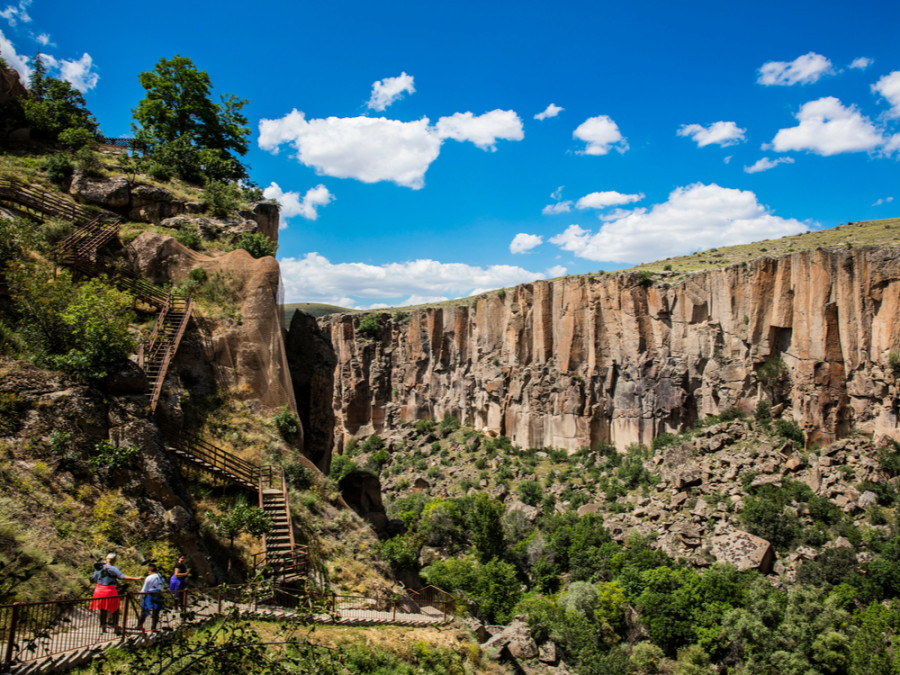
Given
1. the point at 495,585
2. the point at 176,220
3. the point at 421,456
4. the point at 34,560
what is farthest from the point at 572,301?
the point at 34,560

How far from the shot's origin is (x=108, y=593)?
979 cm

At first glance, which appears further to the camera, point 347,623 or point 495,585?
point 495,585

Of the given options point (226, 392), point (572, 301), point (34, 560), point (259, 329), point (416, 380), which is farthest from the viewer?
point (416, 380)

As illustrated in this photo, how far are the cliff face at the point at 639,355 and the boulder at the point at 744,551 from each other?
10035mm

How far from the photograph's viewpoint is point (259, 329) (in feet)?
72.8

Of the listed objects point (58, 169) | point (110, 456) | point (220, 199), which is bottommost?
point (110, 456)

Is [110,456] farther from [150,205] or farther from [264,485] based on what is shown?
[150,205]

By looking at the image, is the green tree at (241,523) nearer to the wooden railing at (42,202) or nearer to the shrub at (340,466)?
the wooden railing at (42,202)

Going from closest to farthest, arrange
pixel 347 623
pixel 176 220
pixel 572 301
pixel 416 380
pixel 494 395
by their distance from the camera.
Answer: pixel 347 623 → pixel 176 220 → pixel 572 301 → pixel 494 395 → pixel 416 380

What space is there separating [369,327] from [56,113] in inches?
2063

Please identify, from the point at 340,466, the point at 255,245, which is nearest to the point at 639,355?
the point at 340,466

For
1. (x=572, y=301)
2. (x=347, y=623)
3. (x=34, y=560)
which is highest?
(x=572, y=301)

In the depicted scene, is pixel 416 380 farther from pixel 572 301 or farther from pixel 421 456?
pixel 572 301

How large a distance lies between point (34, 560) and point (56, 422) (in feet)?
12.9
